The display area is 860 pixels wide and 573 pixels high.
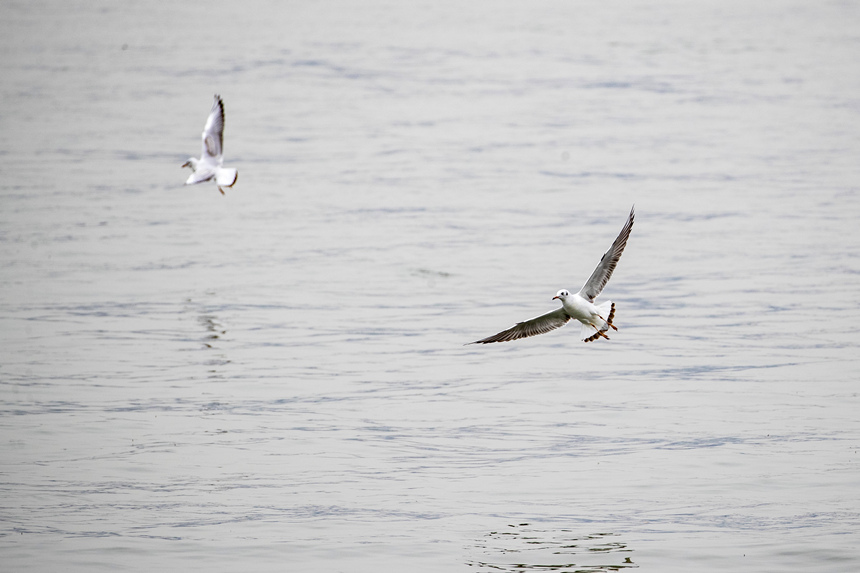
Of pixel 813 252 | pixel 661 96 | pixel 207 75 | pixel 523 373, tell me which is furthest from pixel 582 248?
pixel 207 75

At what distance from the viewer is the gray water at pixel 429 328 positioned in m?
10.1

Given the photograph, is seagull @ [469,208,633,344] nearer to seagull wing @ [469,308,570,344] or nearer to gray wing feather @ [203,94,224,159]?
seagull wing @ [469,308,570,344]

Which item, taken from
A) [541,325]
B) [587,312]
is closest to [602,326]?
[587,312]

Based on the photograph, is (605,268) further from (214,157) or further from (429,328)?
(214,157)

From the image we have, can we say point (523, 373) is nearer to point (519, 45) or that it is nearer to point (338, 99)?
point (338, 99)

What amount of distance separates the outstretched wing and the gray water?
1387 mm

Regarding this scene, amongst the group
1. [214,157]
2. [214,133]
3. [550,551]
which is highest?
[214,133]

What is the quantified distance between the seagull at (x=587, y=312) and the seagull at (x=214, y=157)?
8557mm

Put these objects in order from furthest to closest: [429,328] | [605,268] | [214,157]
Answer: [214,157] < [429,328] < [605,268]

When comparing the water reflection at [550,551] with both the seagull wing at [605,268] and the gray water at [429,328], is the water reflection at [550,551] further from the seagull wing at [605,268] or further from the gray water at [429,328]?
the seagull wing at [605,268]

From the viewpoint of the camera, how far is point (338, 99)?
3338 centimetres

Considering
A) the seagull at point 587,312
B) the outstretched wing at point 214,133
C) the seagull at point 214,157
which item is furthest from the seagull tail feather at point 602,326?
the outstretched wing at point 214,133

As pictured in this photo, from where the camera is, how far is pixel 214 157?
20.0 meters

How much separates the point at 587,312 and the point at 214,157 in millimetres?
9791
